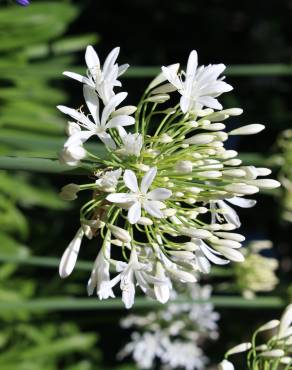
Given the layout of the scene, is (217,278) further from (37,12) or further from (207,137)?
(207,137)

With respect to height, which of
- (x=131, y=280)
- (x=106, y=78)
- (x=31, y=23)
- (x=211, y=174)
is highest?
(x=31, y=23)

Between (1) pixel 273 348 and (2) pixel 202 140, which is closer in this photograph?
(2) pixel 202 140

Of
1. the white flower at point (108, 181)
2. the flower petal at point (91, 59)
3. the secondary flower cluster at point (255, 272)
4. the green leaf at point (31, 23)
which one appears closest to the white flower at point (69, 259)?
the white flower at point (108, 181)

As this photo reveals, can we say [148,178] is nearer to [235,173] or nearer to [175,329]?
[235,173]

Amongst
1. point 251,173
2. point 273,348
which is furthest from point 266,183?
point 273,348

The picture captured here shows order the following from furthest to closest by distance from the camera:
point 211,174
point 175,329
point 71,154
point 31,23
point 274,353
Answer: point 31,23, point 175,329, point 274,353, point 211,174, point 71,154

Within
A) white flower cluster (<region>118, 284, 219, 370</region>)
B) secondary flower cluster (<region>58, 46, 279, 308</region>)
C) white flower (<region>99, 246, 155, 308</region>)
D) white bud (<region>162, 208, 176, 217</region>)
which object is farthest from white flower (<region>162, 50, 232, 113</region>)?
white flower cluster (<region>118, 284, 219, 370</region>)
